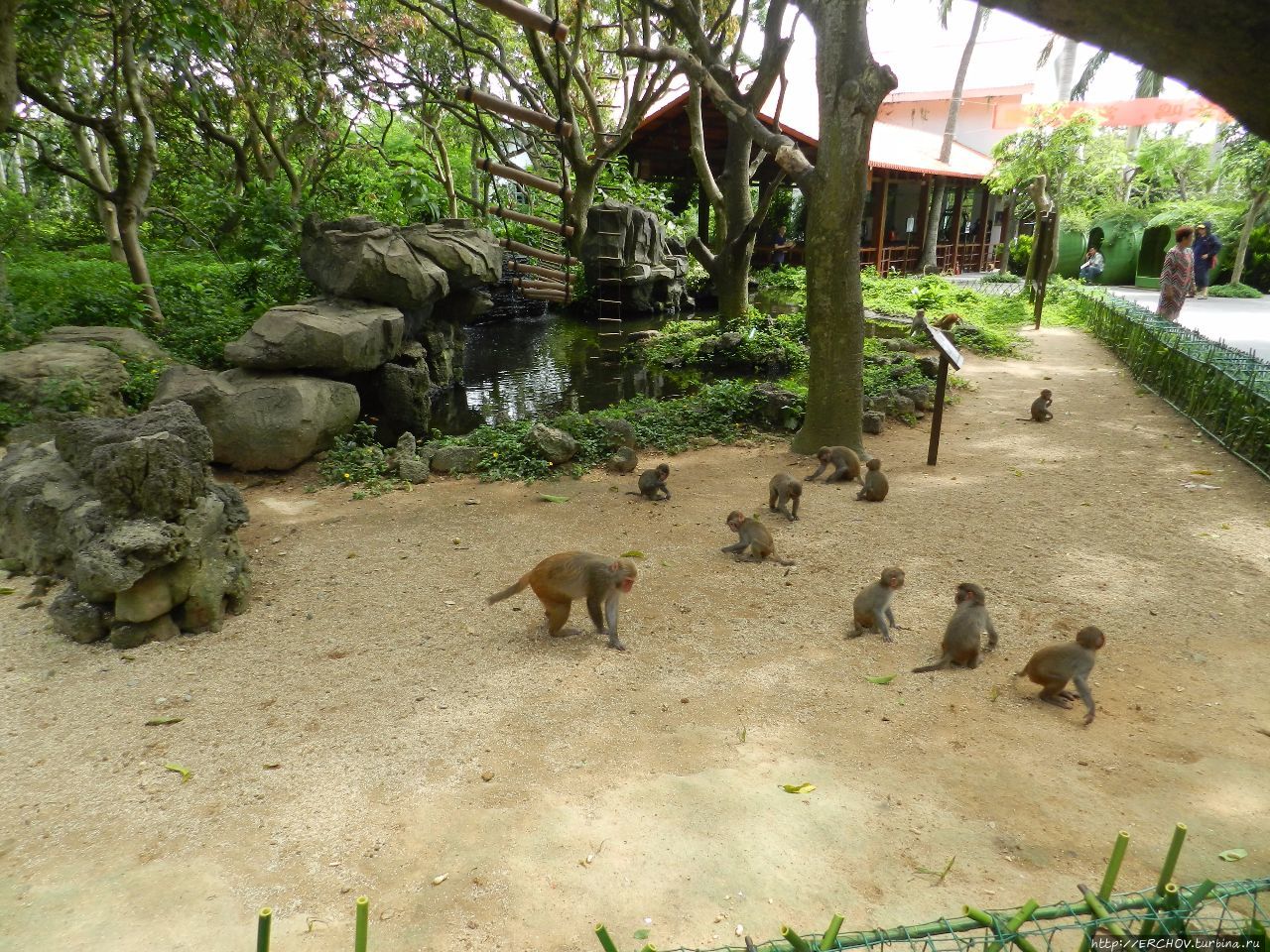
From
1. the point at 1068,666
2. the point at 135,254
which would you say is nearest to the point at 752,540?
the point at 1068,666

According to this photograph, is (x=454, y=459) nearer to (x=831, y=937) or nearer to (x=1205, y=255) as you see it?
(x=831, y=937)

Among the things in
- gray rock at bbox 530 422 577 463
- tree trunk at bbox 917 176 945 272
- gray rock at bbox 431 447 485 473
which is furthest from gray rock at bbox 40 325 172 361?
tree trunk at bbox 917 176 945 272

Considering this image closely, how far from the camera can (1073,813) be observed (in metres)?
3.88

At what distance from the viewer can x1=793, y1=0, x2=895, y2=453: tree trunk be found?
8.77 meters

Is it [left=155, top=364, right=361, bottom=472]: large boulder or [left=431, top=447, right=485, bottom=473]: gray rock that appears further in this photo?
[left=431, top=447, right=485, bottom=473]: gray rock

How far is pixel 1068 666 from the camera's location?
4.74 meters

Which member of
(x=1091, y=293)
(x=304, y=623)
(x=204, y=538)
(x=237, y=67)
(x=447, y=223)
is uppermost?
(x=237, y=67)

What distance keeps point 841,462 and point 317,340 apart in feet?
23.3

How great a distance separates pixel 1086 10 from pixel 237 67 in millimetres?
19973

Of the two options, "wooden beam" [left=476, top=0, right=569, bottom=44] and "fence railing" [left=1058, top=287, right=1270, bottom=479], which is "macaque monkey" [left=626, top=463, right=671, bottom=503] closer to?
"fence railing" [left=1058, top=287, right=1270, bottom=479]

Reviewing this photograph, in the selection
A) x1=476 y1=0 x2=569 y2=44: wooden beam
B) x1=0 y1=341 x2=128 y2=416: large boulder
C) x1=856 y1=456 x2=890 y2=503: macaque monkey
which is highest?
x1=476 y1=0 x2=569 y2=44: wooden beam

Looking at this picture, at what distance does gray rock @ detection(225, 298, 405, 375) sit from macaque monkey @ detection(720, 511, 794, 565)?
21.3 feet

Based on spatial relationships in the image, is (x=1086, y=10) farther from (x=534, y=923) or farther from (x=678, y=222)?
(x=678, y=222)

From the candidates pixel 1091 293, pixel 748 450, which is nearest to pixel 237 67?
pixel 748 450
